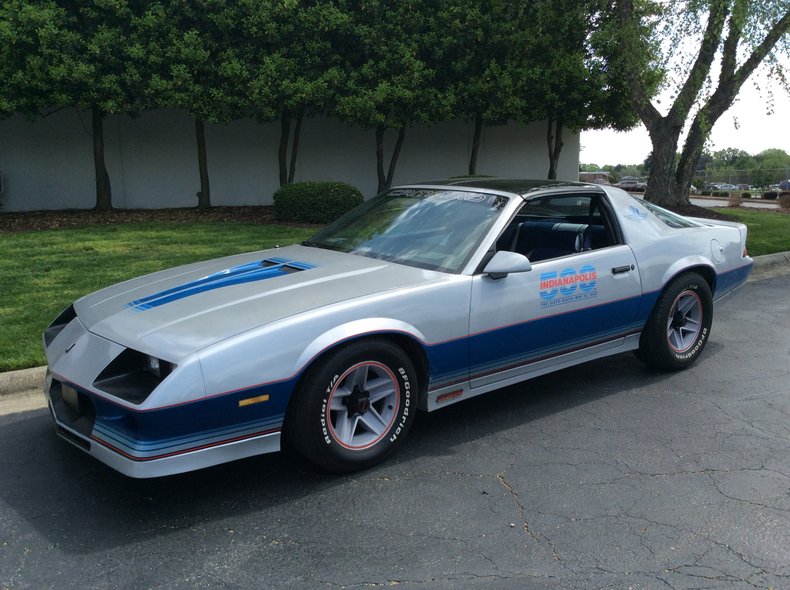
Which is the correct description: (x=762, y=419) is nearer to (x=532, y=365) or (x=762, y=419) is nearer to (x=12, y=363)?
(x=532, y=365)

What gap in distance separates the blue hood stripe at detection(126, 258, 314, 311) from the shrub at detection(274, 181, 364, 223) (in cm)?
884

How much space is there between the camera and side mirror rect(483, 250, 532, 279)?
3.92 m

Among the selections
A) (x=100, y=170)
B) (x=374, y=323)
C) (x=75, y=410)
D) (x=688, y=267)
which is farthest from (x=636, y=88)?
(x=75, y=410)

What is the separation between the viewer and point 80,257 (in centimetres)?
912

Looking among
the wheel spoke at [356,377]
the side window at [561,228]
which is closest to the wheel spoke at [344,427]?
the wheel spoke at [356,377]

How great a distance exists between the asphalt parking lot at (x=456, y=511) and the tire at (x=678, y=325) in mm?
619

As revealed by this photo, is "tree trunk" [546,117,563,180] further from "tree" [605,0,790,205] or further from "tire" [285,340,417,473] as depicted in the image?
"tire" [285,340,417,473]

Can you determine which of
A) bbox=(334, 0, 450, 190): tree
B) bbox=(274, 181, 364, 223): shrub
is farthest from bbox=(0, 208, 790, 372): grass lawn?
bbox=(334, 0, 450, 190): tree

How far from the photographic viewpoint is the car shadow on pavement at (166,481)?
3.13 m

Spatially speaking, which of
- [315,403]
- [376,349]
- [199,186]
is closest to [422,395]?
[376,349]

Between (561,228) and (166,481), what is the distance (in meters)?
3.17

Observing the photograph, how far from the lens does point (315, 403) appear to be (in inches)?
131

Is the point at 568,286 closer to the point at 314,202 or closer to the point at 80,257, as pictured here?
the point at 80,257

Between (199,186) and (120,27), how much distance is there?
5.26 meters
